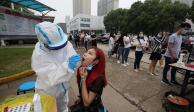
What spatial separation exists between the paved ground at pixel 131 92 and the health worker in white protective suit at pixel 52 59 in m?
2.24

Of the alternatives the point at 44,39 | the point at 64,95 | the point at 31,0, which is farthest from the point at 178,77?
the point at 31,0

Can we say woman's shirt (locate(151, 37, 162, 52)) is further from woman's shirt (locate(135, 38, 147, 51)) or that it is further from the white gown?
the white gown

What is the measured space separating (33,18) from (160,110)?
16966 mm

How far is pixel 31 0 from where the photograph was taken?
1245 centimetres

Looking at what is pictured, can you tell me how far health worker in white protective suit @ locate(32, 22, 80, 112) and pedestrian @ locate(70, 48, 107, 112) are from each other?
0.54 feet

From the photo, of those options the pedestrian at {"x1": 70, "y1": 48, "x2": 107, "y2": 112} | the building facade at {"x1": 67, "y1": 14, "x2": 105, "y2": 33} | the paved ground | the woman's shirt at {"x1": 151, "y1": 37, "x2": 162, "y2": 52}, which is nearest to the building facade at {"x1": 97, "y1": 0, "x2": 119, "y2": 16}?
the building facade at {"x1": 67, "y1": 14, "x2": 105, "y2": 33}

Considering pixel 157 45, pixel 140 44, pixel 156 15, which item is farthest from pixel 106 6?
pixel 157 45

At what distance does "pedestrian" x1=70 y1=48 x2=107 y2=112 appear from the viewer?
6.45ft

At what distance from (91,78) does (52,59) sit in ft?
1.52

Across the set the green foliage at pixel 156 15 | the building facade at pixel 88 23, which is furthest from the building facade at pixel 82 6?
the green foliage at pixel 156 15

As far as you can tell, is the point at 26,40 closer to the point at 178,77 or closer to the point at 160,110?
the point at 178,77

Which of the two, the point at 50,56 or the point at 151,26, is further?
the point at 151,26

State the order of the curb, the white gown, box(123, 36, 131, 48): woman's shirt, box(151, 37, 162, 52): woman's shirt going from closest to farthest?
the white gown
the curb
box(151, 37, 162, 52): woman's shirt
box(123, 36, 131, 48): woman's shirt

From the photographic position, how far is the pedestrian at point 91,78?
6.45ft
